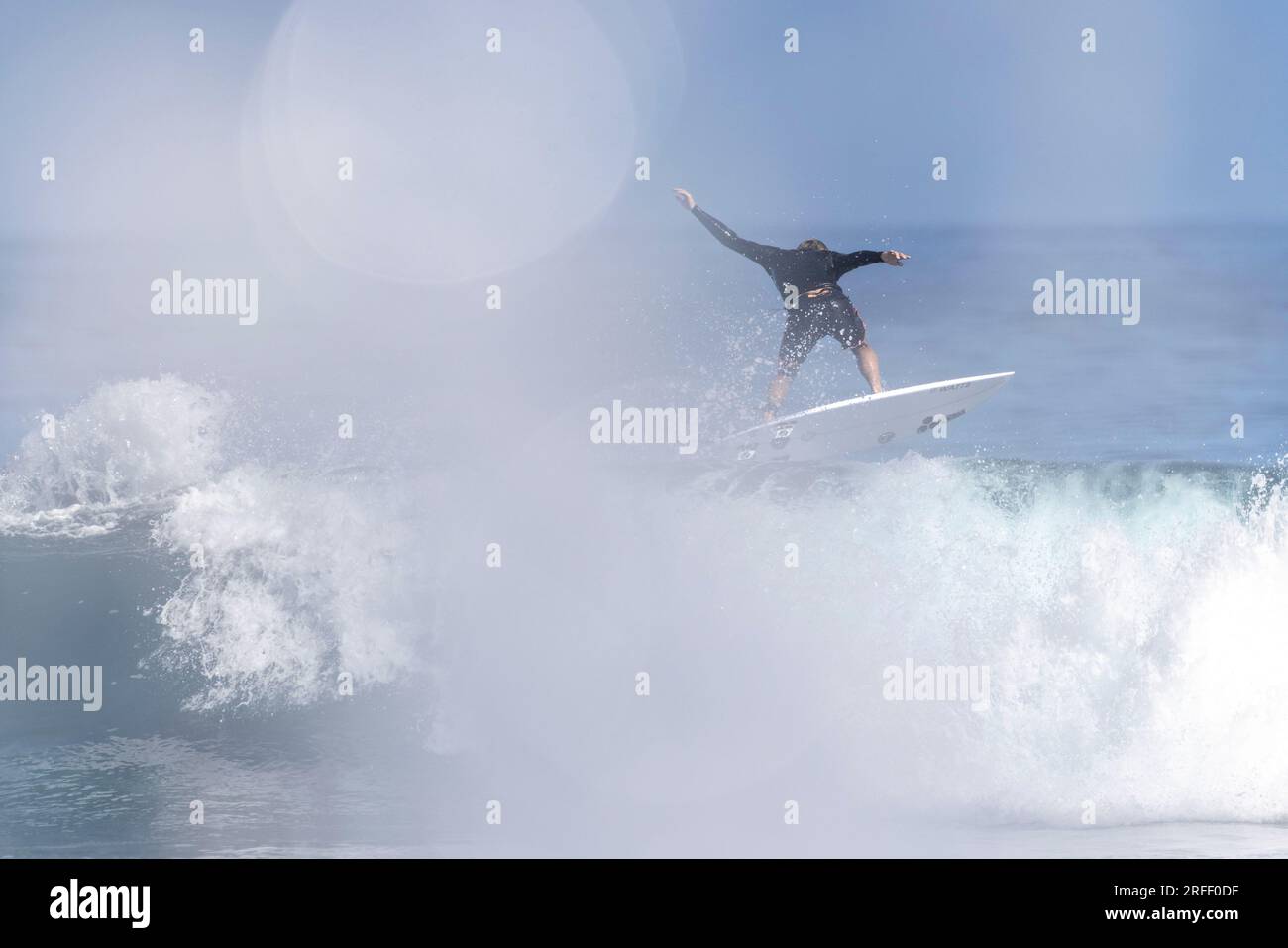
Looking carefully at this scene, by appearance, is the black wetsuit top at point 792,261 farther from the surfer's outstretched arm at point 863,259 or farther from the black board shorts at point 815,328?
the black board shorts at point 815,328

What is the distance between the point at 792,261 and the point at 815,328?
0.53 meters

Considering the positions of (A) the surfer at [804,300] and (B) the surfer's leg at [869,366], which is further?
(B) the surfer's leg at [869,366]

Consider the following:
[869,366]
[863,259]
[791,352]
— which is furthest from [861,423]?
[863,259]

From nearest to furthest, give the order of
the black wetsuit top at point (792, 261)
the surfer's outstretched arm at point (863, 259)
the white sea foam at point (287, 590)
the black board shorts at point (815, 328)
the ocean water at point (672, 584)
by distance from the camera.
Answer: the surfer's outstretched arm at point (863, 259) → the ocean water at point (672, 584) → the black wetsuit top at point (792, 261) → the black board shorts at point (815, 328) → the white sea foam at point (287, 590)

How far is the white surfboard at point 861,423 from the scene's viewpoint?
25.9 feet

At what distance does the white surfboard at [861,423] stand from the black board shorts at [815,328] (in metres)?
0.42

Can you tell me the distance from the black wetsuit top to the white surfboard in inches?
35.6

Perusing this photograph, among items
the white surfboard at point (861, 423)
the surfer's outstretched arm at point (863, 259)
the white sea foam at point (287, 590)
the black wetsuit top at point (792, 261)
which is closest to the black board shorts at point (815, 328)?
the black wetsuit top at point (792, 261)

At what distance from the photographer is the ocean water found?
301 inches

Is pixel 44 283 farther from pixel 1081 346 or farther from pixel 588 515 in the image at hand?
pixel 1081 346

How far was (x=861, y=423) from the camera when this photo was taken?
Answer: 26.1ft

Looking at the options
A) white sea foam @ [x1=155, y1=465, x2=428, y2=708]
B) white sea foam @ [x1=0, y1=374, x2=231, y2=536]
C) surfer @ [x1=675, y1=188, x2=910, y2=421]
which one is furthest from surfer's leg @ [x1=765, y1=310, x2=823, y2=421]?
white sea foam @ [x1=0, y1=374, x2=231, y2=536]

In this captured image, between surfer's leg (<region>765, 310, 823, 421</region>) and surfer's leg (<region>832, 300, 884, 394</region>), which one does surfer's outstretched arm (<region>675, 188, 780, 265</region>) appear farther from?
surfer's leg (<region>832, 300, 884, 394</region>)

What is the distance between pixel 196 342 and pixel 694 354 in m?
3.82
